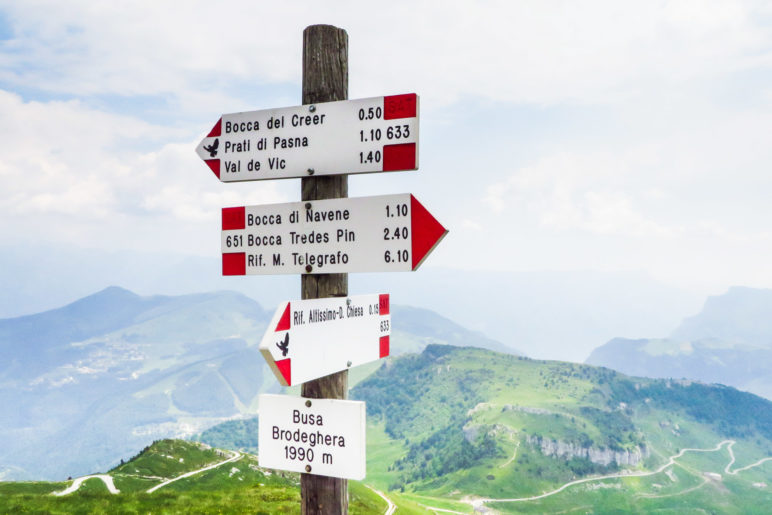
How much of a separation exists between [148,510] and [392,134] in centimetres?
4527

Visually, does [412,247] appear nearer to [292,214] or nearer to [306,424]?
[292,214]

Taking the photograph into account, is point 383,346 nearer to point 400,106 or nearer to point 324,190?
point 324,190

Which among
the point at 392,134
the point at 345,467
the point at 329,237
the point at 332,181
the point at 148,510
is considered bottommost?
the point at 148,510

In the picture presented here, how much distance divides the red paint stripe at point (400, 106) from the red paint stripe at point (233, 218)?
2515 millimetres

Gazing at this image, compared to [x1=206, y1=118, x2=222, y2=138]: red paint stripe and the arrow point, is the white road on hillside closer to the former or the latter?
[x1=206, y1=118, x2=222, y2=138]: red paint stripe

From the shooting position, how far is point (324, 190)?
818 cm

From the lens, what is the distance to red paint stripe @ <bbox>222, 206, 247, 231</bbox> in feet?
27.9

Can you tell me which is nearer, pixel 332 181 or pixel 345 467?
pixel 345 467

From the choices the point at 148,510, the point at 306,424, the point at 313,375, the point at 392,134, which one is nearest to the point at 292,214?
the point at 392,134

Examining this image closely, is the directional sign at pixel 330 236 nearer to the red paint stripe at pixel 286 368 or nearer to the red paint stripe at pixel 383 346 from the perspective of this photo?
A: the red paint stripe at pixel 286 368

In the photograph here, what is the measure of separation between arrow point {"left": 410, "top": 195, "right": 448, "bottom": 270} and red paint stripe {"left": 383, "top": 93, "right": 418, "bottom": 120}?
3.72 feet

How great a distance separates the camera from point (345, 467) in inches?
296

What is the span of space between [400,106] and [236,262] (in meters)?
3.24

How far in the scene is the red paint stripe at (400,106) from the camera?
770cm
